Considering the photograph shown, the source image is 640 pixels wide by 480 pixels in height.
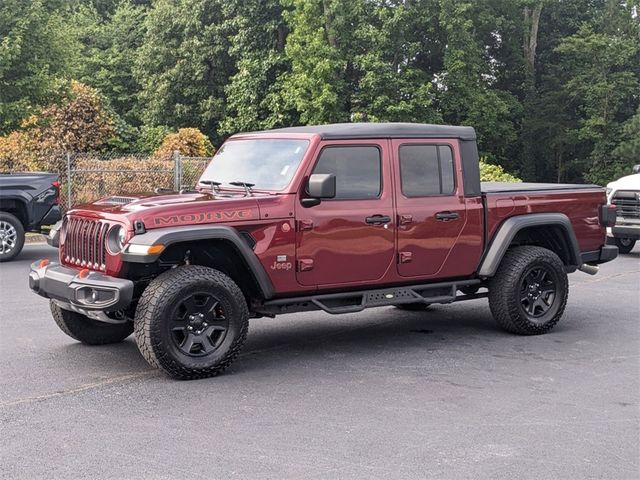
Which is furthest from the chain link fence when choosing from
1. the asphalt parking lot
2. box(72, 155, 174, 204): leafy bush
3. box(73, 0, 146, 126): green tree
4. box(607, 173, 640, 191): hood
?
box(73, 0, 146, 126): green tree

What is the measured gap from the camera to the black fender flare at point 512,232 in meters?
7.77

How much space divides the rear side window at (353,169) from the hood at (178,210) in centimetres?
63

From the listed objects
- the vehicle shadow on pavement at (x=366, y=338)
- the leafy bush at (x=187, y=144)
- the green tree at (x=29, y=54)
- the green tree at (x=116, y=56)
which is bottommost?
the vehicle shadow on pavement at (x=366, y=338)

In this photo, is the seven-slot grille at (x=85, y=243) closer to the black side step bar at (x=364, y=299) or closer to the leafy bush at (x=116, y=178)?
the black side step bar at (x=364, y=299)

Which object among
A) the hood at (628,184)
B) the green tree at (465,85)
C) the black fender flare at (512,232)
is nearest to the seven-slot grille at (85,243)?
the black fender flare at (512,232)

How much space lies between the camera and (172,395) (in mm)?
5961

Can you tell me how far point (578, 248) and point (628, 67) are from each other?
4142 cm

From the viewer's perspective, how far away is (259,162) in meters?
7.36

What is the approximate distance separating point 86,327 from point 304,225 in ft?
7.13

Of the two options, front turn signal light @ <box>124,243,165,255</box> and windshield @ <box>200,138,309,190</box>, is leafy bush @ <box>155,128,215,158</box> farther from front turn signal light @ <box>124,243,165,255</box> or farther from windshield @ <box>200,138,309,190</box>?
front turn signal light @ <box>124,243,165,255</box>

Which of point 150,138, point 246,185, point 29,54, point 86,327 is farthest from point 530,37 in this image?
point 86,327

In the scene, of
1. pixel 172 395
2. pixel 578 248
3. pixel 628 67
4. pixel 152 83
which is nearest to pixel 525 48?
pixel 628 67

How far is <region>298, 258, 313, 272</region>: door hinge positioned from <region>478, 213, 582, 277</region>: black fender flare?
178 centimetres

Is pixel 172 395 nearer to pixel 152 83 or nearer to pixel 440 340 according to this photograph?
pixel 440 340
